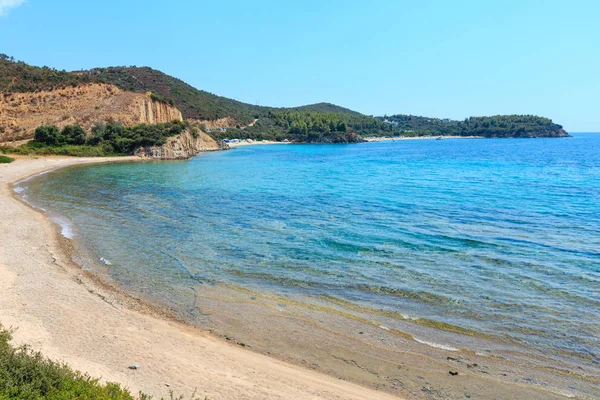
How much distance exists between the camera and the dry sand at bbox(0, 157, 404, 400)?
810 cm

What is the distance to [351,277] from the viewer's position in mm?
14695

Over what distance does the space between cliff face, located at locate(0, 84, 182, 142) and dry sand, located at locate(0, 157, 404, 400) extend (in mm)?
65545

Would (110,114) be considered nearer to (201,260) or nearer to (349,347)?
(201,260)

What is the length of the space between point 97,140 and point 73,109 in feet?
32.6

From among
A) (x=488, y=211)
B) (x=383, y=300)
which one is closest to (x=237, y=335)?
(x=383, y=300)

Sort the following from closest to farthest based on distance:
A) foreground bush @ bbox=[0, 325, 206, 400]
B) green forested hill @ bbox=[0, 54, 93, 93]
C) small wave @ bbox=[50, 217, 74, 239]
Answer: foreground bush @ bbox=[0, 325, 206, 400]
small wave @ bbox=[50, 217, 74, 239]
green forested hill @ bbox=[0, 54, 93, 93]

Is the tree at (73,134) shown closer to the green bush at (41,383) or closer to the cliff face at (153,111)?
the cliff face at (153,111)

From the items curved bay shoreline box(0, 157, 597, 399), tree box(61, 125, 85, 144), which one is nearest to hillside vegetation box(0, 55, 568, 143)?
tree box(61, 125, 85, 144)

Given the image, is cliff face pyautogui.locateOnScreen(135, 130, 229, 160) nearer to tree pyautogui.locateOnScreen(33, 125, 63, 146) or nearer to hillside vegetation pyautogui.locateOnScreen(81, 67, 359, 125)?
tree pyautogui.locateOnScreen(33, 125, 63, 146)

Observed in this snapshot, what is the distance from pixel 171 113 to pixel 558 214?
85.8 meters

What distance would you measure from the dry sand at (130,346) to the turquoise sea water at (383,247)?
176 centimetres

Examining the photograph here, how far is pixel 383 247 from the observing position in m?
18.2

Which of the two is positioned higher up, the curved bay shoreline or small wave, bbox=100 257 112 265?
the curved bay shoreline

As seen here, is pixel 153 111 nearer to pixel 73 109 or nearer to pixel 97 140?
pixel 73 109
